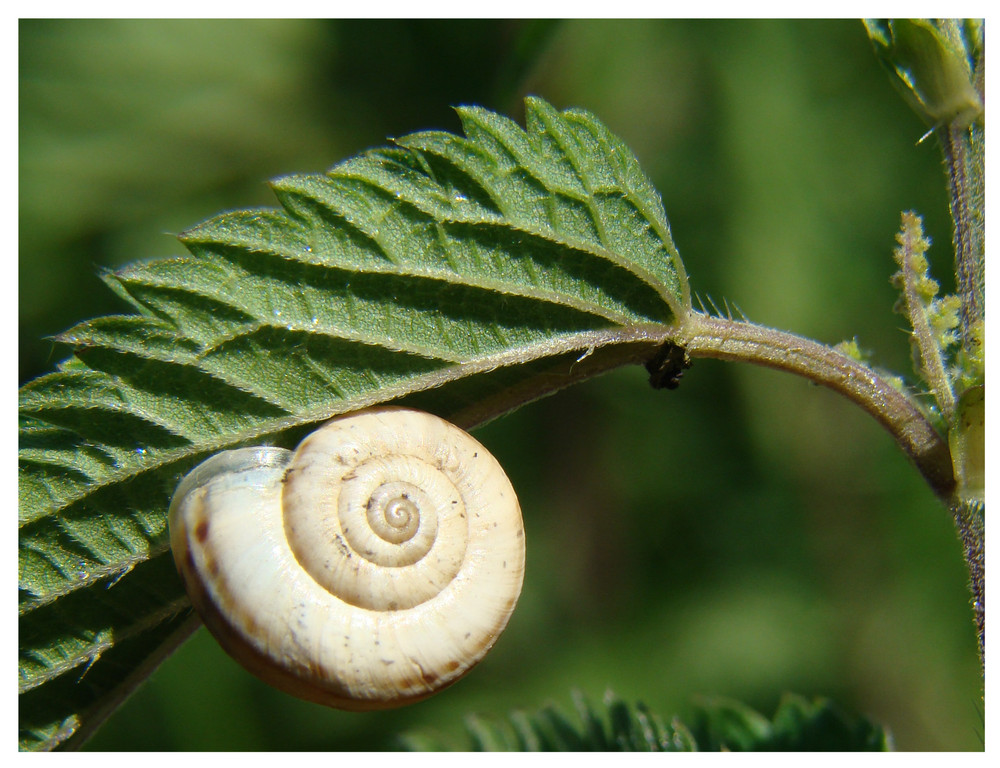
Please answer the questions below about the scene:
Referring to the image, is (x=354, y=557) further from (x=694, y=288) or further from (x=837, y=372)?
(x=694, y=288)

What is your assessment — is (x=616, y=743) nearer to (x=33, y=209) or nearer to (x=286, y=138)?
(x=286, y=138)

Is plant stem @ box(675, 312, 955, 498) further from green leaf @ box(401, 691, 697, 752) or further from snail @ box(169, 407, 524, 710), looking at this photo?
green leaf @ box(401, 691, 697, 752)

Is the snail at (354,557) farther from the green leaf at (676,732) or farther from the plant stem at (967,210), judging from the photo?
the plant stem at (967,210)

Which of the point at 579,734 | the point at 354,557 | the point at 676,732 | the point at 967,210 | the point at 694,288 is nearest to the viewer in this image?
the point at 354,557

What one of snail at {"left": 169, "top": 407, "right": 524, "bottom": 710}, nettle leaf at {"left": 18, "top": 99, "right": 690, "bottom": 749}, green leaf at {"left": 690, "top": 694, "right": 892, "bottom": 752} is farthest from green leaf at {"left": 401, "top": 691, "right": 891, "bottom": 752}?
nettle leaf at {"left": 18, "top": 99, "right": 690, "bottom": 749}

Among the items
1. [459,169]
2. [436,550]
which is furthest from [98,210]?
[436,550]

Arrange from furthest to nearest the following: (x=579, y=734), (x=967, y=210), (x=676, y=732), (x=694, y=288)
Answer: (x=694, y=288) < (x=579, y=734) < (x=676, y=732) < (x=967, y=210)

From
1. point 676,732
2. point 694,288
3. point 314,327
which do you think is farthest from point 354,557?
point 694,288
